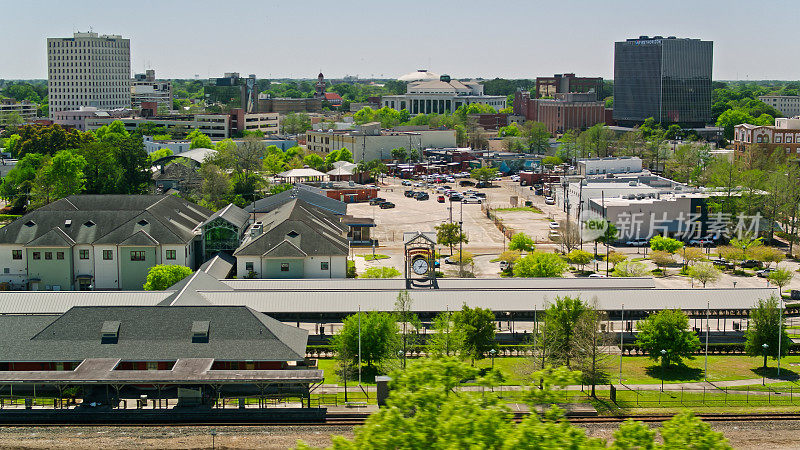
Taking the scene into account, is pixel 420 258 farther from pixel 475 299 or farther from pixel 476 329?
pixel 476 329

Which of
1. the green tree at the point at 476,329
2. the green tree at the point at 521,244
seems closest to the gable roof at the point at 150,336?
the green tree at the point at 476,329

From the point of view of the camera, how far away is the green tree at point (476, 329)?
39250mm

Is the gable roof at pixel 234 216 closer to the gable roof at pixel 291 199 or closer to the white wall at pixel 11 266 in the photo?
the gable roof at pixel 291 199

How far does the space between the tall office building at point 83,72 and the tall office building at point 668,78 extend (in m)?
102

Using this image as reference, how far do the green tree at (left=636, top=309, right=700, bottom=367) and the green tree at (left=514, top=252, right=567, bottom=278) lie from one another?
43.5 ft

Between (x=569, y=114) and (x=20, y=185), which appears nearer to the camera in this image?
(x=20, y=185)

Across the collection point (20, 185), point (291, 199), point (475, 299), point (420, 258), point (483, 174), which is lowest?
point (475, 299)

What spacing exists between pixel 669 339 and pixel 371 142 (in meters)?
86.0

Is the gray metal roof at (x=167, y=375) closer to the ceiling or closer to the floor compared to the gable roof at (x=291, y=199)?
closer to the floor

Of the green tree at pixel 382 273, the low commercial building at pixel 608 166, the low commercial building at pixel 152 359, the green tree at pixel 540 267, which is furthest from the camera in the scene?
the low commercial building at pixel 608 166

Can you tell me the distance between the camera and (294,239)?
5350cm

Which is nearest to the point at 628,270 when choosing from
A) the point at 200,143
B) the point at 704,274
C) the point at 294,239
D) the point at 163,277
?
the point at 704,274

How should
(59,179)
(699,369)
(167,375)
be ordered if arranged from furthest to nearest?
(59,179) < (699,369) < (167,375)

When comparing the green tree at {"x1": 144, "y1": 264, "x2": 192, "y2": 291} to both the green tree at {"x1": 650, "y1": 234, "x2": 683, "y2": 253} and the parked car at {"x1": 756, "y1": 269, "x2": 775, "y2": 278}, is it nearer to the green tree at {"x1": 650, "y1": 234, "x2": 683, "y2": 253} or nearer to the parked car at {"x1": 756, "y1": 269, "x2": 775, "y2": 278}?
the green tree at {"x1": 650, "y1": 234, "x2": 683, "y2": 253}
